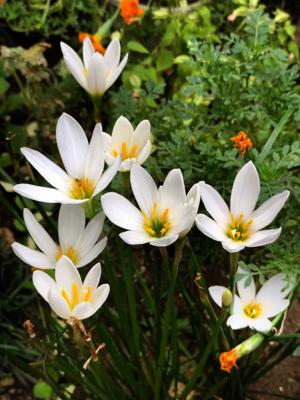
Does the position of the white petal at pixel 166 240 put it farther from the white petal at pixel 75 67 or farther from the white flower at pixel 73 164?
the white petal at pixel 75 67

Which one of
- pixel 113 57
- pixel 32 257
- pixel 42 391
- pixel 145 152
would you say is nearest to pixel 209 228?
pixel 145 152

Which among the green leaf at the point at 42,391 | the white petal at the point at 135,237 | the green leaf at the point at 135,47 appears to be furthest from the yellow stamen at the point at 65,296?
the green leaf at the point at 135,47

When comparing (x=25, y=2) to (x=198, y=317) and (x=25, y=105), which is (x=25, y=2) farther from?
(x=198, y=317)

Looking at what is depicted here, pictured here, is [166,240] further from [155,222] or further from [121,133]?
[121,133]

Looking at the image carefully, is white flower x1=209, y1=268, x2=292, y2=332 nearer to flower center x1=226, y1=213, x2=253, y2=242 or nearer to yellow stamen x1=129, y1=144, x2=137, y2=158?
flower center x1=226, y1=213, x2=253, y2=242

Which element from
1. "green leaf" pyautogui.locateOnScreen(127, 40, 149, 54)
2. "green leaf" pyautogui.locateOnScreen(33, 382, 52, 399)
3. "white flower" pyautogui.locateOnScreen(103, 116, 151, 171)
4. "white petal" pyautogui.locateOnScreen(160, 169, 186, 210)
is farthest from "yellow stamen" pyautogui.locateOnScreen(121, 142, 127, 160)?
"green leaf" pyautogui.locateOnScreen(127, 40, 149, 54)
